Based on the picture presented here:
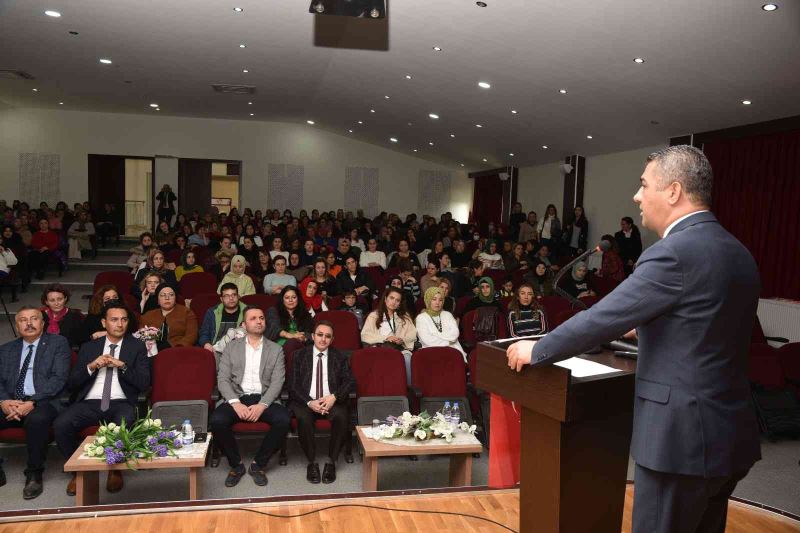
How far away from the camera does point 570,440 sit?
1941 millimetres

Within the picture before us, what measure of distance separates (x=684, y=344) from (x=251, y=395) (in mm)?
3724

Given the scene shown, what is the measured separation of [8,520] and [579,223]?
10876 millimetres

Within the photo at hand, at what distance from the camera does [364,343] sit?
6.22 m

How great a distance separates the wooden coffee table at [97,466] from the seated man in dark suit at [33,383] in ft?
1.59

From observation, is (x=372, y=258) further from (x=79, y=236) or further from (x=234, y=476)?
(x=234, y=476)

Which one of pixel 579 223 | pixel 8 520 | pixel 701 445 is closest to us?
pixel 701 445

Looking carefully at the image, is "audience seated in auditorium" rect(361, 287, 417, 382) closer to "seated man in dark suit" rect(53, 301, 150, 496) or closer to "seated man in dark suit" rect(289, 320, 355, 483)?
"seated man in dark suit" rect(289, 320, 355, 483)

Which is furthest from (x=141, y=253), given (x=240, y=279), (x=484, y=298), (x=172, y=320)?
(x=484, y=298)

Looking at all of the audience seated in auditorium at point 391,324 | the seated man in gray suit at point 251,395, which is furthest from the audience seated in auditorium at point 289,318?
the seated man in gray suit at point 251,395

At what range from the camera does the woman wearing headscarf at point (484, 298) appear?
7012 mm

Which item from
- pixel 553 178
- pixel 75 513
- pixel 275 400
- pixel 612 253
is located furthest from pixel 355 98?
pixel 75 513

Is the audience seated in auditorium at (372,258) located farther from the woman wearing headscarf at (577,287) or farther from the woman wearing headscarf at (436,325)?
the woman wearing headscarf at (436,325)

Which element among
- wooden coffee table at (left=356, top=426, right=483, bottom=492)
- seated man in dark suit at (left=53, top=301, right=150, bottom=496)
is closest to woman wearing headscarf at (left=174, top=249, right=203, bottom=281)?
seated man in dark suit at (left=53, top=301, right=150, bottom=496)

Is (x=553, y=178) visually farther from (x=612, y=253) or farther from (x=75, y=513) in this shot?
(x=75, y=513)
